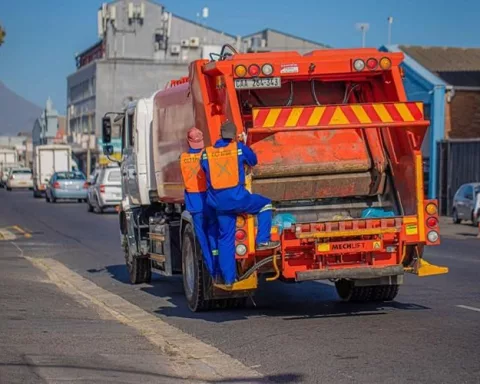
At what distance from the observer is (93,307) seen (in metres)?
13.1

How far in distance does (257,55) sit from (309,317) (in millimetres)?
2912

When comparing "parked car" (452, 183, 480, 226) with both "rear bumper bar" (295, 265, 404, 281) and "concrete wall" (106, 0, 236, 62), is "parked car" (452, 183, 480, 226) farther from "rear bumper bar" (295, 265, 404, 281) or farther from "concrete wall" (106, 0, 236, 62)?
"concrete wall" (106, 0, 236, 62)

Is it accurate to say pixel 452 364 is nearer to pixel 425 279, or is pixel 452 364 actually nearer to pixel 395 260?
pixel 395 260

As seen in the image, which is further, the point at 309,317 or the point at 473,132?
the point at 473,132

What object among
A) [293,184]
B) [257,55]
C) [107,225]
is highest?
[257,55]

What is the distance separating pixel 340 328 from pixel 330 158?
2334mm

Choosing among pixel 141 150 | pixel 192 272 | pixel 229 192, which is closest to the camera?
pixel 229 192

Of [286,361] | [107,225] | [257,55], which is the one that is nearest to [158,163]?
[257,55]

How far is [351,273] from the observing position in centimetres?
1161

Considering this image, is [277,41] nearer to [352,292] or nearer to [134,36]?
[134,36]

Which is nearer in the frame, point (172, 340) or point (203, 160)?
point (172, 340)

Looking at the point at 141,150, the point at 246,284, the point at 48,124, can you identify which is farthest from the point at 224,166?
the point at 48,124

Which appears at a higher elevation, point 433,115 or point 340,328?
point 433,115

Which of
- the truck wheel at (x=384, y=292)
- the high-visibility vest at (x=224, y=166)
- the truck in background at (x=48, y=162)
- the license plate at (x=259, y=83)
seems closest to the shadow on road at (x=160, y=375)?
the high-visibility vest at (x=224, y=166)
